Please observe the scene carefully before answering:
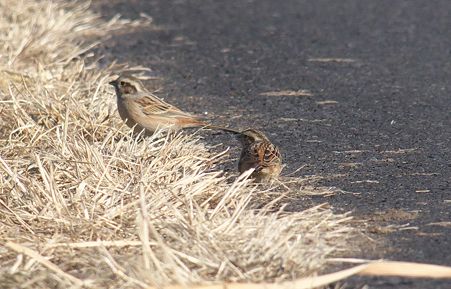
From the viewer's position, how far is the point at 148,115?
863 centimetres

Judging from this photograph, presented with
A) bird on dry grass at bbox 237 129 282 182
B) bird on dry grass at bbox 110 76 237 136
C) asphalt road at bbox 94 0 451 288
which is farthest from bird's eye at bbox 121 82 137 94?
bird on dry grass at bbox 237 129 282 182

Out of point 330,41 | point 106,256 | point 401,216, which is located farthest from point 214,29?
point 106,256

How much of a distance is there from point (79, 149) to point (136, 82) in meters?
1.89

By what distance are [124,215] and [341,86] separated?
15.0ft

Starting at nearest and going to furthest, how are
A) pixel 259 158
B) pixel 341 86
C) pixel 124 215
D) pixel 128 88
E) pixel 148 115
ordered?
pixel 124 215
pixel 259 158
pixel 148 115
pixel 128 88
pixel 341 86

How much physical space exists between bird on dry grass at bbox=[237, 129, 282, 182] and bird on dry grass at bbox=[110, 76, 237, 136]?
2.32 feet

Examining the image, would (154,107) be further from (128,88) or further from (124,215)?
(124,215)

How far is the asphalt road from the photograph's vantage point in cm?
696

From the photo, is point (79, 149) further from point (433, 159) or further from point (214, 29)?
point (214, 29)

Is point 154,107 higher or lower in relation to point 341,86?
higher

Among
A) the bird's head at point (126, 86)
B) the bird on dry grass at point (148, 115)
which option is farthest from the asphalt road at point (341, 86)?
the bird's head at point (126, 86)

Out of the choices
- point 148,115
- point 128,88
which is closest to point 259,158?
point 148,115

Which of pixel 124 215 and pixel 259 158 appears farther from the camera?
pixel 259 158

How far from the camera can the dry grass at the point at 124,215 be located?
5.51m
